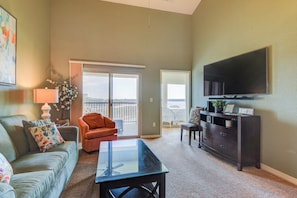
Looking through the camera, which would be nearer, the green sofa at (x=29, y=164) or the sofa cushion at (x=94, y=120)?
the green sofa at (x=29, y=164)

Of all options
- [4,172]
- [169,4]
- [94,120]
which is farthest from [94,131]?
[169,4]

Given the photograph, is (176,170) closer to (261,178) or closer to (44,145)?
(261,178)

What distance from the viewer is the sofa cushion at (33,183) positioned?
1.33m

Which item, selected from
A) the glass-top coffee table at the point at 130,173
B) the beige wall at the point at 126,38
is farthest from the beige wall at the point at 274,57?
the glass-top coffee table at the point at 130,173

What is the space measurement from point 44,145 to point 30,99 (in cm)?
156

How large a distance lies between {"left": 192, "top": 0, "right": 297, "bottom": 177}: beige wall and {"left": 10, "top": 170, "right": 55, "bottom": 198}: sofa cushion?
10.4ft

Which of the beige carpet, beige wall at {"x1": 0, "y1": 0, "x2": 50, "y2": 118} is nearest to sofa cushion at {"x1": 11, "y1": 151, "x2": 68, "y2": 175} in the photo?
the beige carpet

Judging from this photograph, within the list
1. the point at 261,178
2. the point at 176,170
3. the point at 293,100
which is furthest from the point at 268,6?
the point at 176,170

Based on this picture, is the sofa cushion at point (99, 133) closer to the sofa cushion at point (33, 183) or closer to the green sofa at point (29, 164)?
the green sofa at point (29, 164)

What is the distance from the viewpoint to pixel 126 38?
16.0 ft

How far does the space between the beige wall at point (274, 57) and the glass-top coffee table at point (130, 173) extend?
6.61 feet

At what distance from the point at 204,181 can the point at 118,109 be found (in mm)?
3196

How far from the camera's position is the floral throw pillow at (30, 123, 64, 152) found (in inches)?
93.4

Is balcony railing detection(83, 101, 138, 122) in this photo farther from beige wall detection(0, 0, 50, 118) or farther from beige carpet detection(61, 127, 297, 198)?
beige carpet detection(61, 127, 297, 198)
